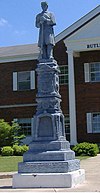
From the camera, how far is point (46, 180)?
11266mm

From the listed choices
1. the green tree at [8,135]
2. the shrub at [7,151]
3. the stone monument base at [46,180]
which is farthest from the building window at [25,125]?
the stone monument base at [46,180]

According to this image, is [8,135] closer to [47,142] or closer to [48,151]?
[47,142]

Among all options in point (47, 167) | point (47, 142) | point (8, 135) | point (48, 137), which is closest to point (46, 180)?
point (47, 167)

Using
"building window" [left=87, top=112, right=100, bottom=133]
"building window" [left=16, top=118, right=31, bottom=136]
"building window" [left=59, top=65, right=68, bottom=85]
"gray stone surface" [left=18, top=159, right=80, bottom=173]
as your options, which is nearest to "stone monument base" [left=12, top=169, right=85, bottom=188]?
"gray stone surface" [left=18, top=159, right=80, bottom=173]

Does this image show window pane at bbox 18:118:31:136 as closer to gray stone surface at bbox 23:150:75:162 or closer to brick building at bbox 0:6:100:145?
brick building at bbox 0:6:100:145

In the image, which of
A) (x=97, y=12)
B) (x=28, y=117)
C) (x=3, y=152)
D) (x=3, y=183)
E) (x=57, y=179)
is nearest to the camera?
(x=57, y=179)

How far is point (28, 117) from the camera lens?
3083 cm

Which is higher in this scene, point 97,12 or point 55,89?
point 97,12

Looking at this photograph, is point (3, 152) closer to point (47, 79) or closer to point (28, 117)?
point (28, 117)

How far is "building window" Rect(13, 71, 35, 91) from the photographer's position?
103 feet

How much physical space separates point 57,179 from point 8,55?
2175 centimetres

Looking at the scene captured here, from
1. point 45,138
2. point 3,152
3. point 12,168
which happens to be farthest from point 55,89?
point 3,152

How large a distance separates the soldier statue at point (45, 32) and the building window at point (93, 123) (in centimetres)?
1607

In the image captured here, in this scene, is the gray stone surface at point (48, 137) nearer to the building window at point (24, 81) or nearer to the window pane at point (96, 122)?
the window pane at point (96, 122)
